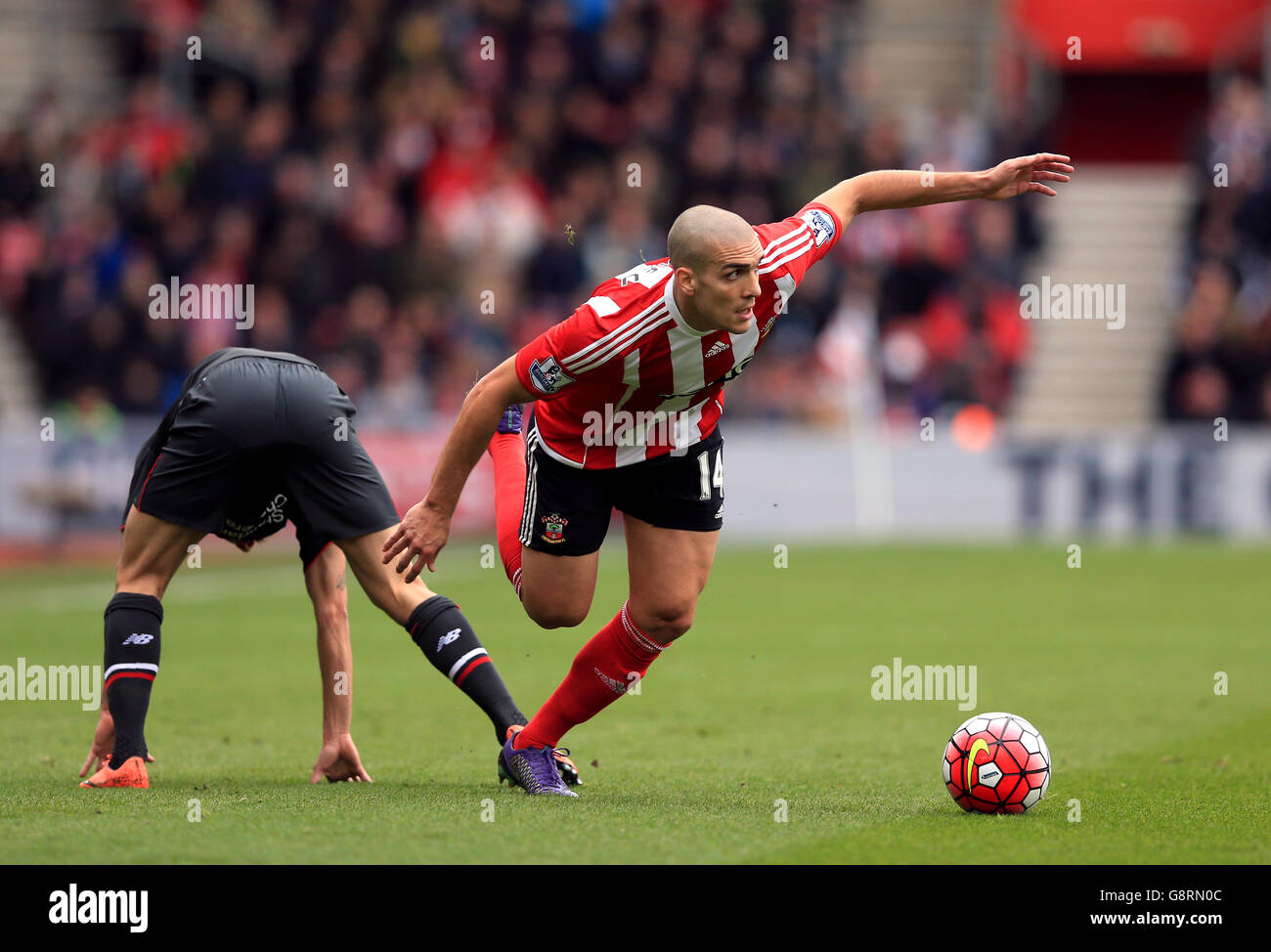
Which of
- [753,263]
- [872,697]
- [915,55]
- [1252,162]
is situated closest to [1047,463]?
[1252,162]

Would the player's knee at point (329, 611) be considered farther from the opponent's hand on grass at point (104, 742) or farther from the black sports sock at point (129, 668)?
the opponent's hand on grass at point (104, 742)

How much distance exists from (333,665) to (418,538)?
4.20ft

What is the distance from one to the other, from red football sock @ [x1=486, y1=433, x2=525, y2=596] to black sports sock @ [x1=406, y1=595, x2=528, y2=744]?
283 mm

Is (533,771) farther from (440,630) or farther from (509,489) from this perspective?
(509,489)

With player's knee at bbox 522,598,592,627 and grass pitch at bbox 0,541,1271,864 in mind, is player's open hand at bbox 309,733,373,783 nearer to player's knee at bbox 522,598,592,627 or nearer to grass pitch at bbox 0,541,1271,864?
grass pitch at bbox 0,541,1271,864

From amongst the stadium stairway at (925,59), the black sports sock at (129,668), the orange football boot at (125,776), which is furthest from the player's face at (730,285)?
the stadium stairway at (925,59)

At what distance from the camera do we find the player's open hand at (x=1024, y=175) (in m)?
7.04

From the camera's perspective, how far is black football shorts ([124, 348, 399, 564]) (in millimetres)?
6699

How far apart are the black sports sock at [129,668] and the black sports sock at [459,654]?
101cm

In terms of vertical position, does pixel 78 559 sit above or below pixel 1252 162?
below
